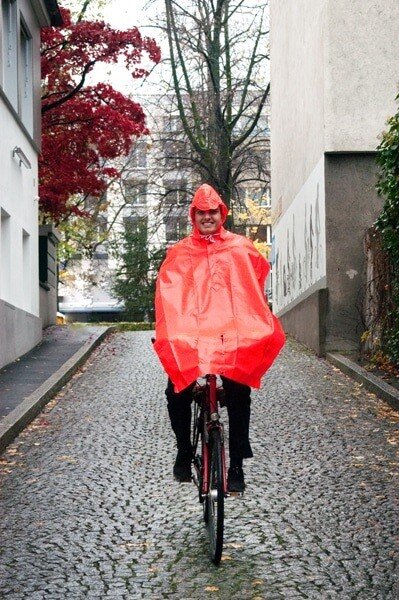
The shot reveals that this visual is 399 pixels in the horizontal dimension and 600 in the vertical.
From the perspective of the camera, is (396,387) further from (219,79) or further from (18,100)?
(219,79)

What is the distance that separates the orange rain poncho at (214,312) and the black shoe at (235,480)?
23.3 inches

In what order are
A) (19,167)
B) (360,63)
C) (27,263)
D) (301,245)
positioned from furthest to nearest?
(301,245) < (27,263) < (19,167) < (360,63)

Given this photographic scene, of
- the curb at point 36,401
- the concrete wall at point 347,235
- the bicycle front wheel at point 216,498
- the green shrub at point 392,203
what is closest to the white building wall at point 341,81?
the concrete wall at point 347,235

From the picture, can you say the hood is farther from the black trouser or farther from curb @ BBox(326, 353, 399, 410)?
curb @ BBox(326, 353, 399, 410)

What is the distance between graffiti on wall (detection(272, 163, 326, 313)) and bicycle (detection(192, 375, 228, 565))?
11872mm

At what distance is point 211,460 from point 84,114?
19851mm

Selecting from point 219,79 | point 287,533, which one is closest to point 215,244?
point 287,533

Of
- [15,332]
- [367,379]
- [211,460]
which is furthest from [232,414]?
[15,332]

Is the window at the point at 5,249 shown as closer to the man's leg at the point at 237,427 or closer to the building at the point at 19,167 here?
the building at the point at 19,167

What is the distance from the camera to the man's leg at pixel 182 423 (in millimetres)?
6973

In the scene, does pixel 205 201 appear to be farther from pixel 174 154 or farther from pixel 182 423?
pixel 174 154

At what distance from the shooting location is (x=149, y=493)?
329 inches

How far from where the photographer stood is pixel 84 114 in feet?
83.9

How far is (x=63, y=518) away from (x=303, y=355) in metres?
11.5
